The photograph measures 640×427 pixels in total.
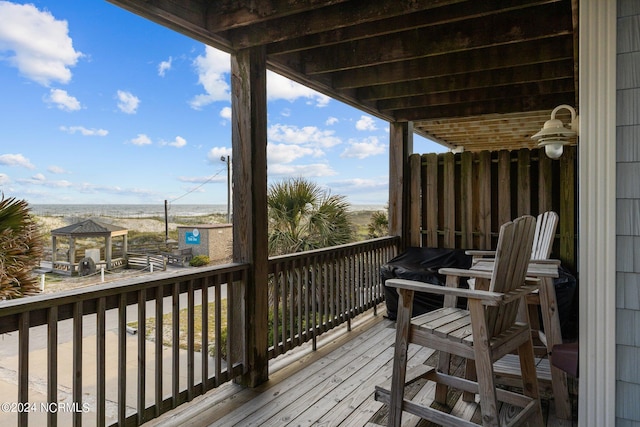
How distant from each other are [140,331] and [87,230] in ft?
6.72

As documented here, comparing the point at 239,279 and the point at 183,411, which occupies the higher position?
the point at 239,279

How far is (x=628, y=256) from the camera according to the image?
1.36 meters

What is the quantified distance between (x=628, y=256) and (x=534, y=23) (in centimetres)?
184

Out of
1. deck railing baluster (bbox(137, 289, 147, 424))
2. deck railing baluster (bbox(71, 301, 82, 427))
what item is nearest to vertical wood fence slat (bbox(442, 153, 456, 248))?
deck railing baluster (bbox(137, 289, 147, 424))

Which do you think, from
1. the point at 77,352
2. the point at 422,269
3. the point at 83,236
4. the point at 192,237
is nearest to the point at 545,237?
the point at 422,269

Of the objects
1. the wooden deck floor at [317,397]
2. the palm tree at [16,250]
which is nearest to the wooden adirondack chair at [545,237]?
the wooden deck floor at [317,397]

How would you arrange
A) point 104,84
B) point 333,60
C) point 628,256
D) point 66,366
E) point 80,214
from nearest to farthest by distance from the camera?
point 628,256
point 333,60
point 66,366
point 80,214
point 104,84

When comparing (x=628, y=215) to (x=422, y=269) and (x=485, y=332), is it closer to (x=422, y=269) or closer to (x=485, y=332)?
(x=485, y=332)

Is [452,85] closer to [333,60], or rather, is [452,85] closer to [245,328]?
[333,60]

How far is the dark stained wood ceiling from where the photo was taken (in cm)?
221

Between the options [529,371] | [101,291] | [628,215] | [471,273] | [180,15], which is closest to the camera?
[628,215]

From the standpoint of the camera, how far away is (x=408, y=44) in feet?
9.60

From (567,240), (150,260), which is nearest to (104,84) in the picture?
(150,260)

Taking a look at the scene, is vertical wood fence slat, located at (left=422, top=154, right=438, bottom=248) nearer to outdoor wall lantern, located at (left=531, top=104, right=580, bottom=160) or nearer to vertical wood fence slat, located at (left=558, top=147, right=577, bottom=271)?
vertical wood fence slat, located at (left=558, top=147, right=577, bottom=271)
